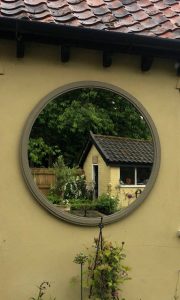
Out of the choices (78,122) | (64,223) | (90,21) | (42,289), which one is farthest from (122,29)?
(42,289)

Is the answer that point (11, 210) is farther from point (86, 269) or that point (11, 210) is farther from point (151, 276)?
point (151, 276)

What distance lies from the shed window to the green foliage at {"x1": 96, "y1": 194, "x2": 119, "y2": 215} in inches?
10.0

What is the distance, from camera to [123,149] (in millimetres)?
5520

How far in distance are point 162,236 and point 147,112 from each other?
1.60 metres

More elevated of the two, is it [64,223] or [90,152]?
[90,152]

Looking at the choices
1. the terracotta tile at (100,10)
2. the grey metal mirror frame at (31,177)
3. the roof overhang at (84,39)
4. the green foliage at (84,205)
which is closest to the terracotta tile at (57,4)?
the terracotta tile at (100,10)

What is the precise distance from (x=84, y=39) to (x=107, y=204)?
6.61 feet

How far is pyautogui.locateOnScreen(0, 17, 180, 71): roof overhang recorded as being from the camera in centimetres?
489

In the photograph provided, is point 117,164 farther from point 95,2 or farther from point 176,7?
point 176,7

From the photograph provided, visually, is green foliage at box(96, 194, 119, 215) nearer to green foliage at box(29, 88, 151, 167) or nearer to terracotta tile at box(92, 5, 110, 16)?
green foliage at box(29, 88, 151, 167)

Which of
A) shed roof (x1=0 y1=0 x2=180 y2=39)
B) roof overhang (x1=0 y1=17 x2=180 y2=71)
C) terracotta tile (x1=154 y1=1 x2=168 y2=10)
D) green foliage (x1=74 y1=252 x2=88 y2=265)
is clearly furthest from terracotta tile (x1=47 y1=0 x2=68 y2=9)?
green foliage (x1=74 y1=252 x2=88 y2=265)

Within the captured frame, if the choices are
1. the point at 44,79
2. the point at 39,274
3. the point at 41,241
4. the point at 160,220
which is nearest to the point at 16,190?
the point at 41,241

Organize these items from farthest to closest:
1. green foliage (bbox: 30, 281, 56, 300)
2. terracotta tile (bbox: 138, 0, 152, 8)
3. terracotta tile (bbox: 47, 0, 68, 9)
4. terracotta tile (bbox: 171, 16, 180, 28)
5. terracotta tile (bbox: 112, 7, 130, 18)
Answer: terracotta tile (bbox: 138, 0, 152, 8) → terracotta tile (bbox: 171, 16, 180, 28) → terracotta tile (bbox: 112, 7, 130, 18) → terracotta tile (bbox: 47, 0, 68, 9) → green foliage (bbox: 30, 281, 56, 300)

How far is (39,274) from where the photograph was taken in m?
5.08
